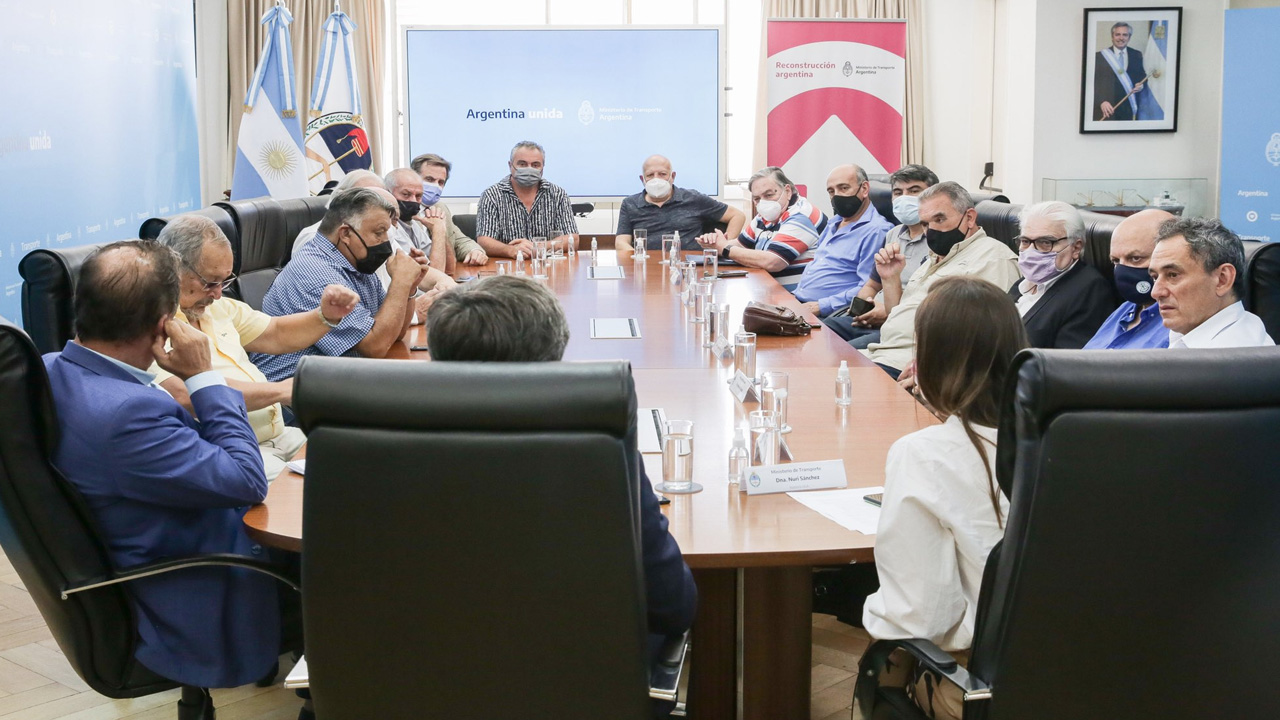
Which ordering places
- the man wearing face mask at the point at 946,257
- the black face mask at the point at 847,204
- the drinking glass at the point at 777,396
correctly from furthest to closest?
the black face mask at the point at 847,204 → the man wearing face mask at the point at 946,257 → the drinking glass at the point at 777,396

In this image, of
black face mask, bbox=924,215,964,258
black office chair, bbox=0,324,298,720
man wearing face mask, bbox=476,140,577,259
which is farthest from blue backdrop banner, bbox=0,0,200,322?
black face mask, bbox=924,215,964,258

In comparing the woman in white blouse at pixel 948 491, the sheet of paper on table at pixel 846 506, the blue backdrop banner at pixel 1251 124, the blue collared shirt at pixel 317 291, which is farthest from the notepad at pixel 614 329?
the blue backdrop banner at pixel 1251 124

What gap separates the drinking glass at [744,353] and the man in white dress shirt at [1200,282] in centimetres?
102

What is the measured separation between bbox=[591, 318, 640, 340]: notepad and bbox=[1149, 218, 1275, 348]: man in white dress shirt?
163 cm

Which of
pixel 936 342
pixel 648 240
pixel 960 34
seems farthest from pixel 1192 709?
pixel 960 34

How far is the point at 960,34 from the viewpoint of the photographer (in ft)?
29.1

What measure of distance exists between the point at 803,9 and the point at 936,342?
7.56m

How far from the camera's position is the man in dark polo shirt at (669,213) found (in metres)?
6.48

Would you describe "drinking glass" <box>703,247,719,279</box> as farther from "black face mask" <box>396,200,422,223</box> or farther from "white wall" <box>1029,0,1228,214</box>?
"white wall" <box>1029,0,1228,214</box>

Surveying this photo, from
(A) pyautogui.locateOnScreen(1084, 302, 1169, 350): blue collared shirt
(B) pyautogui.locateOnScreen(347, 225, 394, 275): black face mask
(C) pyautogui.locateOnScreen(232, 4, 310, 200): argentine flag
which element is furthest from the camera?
(C) pyautogui.locateOnScreen(232, 4, 310, 200): argentine flag

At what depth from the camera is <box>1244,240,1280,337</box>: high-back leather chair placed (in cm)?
260

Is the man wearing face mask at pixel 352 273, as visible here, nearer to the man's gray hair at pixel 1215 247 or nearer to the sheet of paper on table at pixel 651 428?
the sheet of paper on table at pixel 651 428

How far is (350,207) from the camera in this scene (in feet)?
11.3

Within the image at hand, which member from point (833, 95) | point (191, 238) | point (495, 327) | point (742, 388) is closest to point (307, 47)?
point (833, 95)
